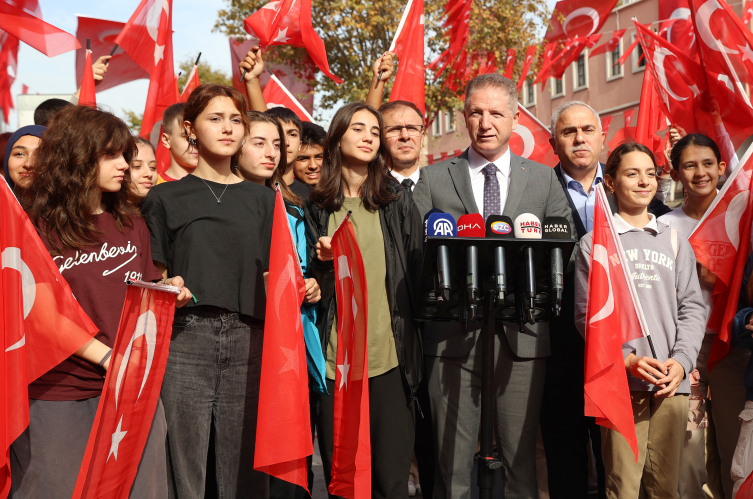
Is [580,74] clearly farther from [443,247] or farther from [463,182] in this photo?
[443,247]

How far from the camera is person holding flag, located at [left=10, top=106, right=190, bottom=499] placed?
9.00 feet

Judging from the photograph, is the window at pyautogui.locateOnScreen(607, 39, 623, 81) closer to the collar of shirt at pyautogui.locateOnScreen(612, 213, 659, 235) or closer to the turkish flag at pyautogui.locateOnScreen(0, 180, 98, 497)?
the collar of shirt at pyautogui.locateOnScreen(612, 213, 659, 235)

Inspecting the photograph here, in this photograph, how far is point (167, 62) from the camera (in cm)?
659

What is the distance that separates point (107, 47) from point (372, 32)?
429 inches

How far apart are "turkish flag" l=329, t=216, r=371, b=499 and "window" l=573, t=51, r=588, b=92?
3213cm

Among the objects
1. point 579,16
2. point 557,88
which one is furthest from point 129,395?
point 557,88

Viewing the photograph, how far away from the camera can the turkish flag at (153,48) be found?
6289 millimetres

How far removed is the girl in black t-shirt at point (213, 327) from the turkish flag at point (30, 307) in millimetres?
456

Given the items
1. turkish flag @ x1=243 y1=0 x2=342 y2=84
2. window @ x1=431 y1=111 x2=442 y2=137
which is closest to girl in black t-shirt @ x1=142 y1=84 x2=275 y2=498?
turkish flag @ x1=243 y1=0 x2=342 y2=84

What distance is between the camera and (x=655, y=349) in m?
3.58

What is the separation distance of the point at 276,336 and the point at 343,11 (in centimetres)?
1562

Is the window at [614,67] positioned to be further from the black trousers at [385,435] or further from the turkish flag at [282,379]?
the turkish flag at [282,379]

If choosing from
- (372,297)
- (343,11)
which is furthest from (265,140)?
(343,11)

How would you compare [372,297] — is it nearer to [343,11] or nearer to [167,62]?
[167,62]
